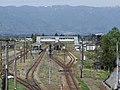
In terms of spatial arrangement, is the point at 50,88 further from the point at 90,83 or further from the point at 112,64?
the point at 112,64

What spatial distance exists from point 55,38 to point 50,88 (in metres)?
131

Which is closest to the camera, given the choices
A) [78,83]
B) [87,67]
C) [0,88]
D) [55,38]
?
[0,88]

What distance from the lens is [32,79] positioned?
47156mm

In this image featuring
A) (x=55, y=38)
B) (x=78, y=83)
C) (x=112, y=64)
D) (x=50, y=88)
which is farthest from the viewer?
(x=55, y=38)

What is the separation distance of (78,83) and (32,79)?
6003 millimetres

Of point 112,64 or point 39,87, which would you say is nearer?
point 39,87

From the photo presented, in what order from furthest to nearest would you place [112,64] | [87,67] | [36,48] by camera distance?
1. [36,48]
2. [87,67]
3. [112,64]

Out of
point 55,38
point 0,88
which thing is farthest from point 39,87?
point 55,38

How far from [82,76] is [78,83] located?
300 inches

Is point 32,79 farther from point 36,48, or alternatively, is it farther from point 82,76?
point 36,48

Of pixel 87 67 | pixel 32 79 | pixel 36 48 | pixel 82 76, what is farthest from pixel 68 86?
pixel 36 48

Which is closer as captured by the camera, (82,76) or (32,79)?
(32,79)

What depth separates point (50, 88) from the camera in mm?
40219

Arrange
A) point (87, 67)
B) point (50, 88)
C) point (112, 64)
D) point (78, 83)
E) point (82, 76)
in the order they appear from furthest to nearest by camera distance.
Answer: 1. point (87, 67)
2. point (112, 64)
3. point (82, 76)
4. point (78, 83)
5. point (50, 88)
